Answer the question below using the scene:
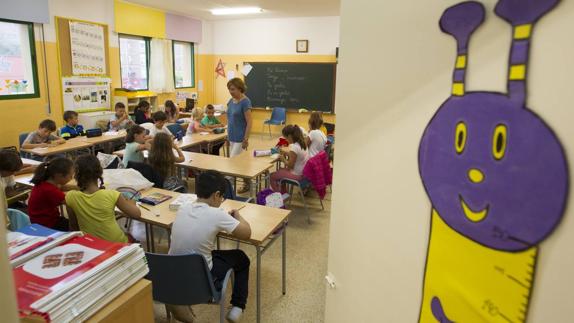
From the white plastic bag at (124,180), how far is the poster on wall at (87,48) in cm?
422

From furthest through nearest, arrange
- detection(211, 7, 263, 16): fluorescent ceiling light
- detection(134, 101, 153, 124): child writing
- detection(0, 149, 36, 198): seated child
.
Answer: detection(211, 7, 263, 16): fluorescent ceiling light → detection(134, 101, 153, 124): child writing → detection(0, 149, 36, 198): seated child

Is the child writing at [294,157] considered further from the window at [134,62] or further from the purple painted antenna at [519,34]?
the window at [134,62]

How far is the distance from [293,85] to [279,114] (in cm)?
78

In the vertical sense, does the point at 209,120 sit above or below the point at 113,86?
below

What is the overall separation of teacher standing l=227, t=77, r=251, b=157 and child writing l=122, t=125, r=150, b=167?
3.53ft

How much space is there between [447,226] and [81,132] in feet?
19.0

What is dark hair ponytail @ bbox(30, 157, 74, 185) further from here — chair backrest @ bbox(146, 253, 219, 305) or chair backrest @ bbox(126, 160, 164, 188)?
chair backrest @ bbox(146, 253, 219, 305)

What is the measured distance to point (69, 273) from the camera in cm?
123

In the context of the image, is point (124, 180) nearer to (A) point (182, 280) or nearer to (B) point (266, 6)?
(A) point (182, 280)

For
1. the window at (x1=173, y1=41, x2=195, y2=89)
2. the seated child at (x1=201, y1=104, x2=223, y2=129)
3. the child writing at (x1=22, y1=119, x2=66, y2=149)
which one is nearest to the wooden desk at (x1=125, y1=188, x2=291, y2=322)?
the child writing at (x1=22, y1=119, x2=66, y2=149)

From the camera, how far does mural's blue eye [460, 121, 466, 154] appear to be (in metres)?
0.69

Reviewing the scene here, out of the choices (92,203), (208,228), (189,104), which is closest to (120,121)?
(189,104)

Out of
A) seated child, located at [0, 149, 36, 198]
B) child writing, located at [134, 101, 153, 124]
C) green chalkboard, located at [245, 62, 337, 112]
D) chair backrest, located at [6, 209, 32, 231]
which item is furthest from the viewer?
green chalkboard, located at [245, 62, 337, 112]

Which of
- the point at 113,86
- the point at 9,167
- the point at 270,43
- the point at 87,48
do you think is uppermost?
the point at 270,43
